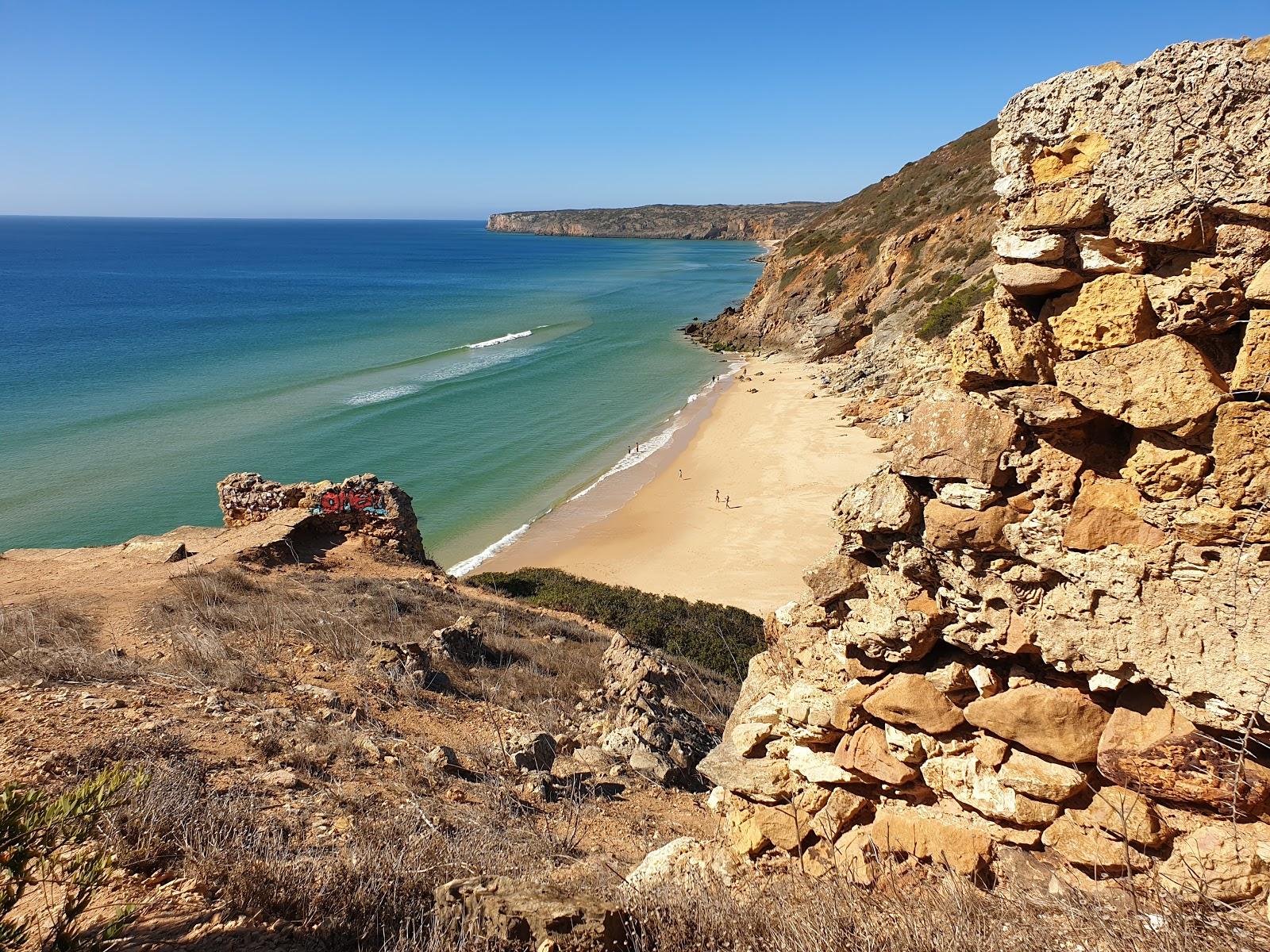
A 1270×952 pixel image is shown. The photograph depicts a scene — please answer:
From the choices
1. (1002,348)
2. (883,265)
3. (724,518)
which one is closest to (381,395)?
(724,518)

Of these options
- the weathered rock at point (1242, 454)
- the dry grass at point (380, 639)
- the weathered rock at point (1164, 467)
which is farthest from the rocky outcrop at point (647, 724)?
the weathered rock at point (1242, 454)

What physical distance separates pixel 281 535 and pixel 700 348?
45936 mm

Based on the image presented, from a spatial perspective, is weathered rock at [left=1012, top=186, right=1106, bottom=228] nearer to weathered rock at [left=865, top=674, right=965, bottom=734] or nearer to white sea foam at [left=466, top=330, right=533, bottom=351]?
weathered rock at [left=865, top=674, right=965, bottom=734]

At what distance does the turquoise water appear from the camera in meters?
27.9

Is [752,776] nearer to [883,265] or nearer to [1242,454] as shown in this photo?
[1242,454]

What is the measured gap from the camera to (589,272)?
395 ft

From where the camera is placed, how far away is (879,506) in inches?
182

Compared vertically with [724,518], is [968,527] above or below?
above

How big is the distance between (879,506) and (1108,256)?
178cm

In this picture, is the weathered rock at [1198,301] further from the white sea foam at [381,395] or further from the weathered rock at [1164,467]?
the white sea foam at [381,395]

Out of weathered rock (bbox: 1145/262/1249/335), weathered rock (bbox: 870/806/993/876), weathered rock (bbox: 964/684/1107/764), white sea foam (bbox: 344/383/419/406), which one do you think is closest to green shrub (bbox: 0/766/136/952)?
weathered rock (bbox: 870/806/993/876)

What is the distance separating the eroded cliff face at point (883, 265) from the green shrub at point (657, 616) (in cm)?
2182

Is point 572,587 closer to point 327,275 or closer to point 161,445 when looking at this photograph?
point 161,445

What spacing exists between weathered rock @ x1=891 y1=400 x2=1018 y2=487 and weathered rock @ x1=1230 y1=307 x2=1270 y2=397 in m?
0.98
